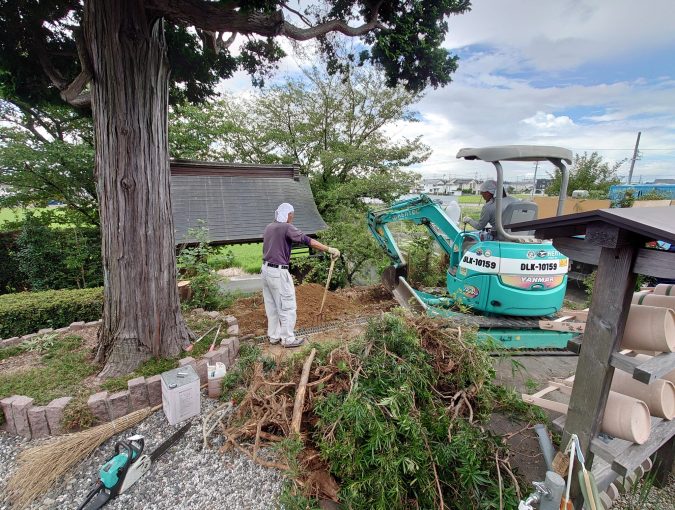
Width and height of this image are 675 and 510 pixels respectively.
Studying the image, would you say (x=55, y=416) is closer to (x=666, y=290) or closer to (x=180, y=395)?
(x=180, y=395)

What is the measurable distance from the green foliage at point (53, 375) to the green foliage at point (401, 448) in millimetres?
2315

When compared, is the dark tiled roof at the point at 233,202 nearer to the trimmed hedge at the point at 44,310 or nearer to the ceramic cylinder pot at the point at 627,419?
the trimmed hedge at the point at 44,310

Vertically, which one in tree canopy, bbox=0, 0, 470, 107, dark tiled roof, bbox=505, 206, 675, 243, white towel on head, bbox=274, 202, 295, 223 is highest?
tree canopy, bbox=0, 0, 470, 107

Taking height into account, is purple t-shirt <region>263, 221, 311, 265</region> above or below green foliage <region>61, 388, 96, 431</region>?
above

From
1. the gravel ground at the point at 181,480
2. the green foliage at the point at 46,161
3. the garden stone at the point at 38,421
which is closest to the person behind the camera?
the gravel ground at the point at 181,480

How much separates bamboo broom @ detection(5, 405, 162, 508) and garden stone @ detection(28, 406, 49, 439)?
0.20 m

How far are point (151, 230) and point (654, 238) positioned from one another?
3639mm

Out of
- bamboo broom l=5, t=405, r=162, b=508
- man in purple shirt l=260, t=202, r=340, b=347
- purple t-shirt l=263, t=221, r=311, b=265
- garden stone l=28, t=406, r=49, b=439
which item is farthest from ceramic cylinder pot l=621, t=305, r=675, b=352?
garden stone l=28, t=406, r=49, b=439

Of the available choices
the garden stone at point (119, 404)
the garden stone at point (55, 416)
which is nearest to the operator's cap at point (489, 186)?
the garden stone at point (119, 404)

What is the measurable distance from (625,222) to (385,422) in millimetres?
1704

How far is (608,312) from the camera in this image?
1.71 metres

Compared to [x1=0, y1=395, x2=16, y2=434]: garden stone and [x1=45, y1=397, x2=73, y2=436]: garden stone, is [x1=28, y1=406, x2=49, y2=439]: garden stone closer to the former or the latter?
[x1=45, y1=397, x2=73, y2=436]: garden stone

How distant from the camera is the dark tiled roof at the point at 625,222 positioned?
4.45 ft

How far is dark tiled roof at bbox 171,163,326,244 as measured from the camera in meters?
7.36
